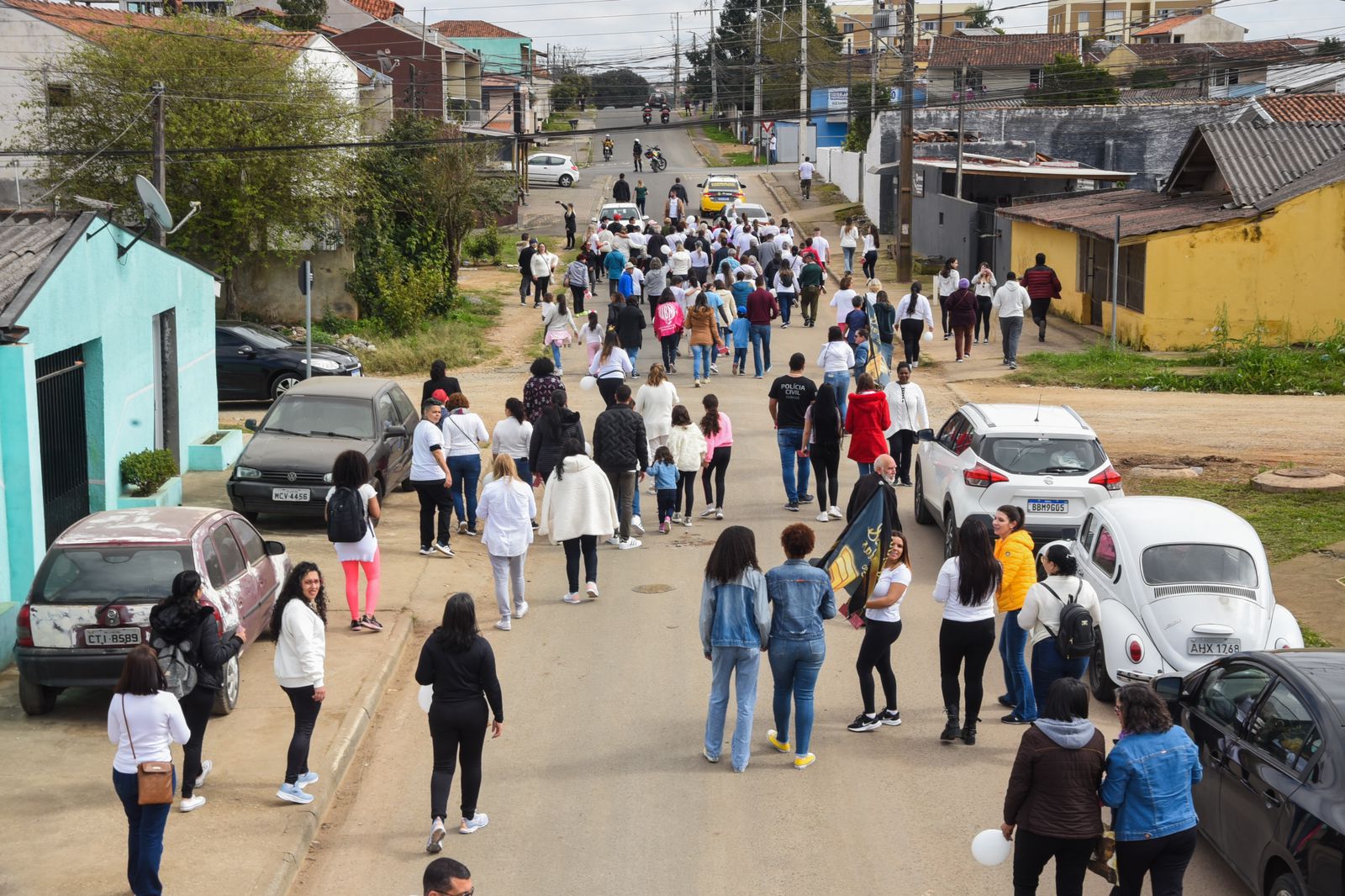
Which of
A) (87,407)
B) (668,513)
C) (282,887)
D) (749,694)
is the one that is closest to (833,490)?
(668,513)

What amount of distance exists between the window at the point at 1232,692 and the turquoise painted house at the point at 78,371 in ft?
30.9

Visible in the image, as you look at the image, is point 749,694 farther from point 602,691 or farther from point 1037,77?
point 1037,77

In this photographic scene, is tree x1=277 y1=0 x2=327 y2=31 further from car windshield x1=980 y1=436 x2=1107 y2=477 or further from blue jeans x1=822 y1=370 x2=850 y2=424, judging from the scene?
car windshield x1=980 y1=436 x2=1107 y2=477

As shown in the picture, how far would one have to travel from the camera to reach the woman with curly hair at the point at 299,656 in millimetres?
8477

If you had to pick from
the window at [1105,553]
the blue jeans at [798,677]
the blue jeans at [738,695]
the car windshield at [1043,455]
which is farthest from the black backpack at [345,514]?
the window at [1105,553]

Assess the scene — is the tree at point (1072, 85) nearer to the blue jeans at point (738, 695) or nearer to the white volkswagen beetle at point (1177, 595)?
the white volkswagen beetle at point (1177, 595)

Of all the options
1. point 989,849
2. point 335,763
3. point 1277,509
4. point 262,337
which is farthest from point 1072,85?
point 989,849

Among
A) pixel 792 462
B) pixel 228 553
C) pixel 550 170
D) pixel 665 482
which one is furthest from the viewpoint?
pixel 550 170

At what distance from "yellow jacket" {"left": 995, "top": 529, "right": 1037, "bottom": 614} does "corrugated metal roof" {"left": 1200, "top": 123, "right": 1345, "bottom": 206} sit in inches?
797

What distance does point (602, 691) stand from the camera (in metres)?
11.1

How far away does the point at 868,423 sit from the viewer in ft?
50.7

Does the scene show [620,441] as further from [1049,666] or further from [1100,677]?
[1049,666]

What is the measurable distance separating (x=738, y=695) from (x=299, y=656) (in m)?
2.87

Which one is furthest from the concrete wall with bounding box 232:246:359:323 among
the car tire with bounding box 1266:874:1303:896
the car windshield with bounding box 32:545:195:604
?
the car tire with bounding box 1266:874:1303:896
